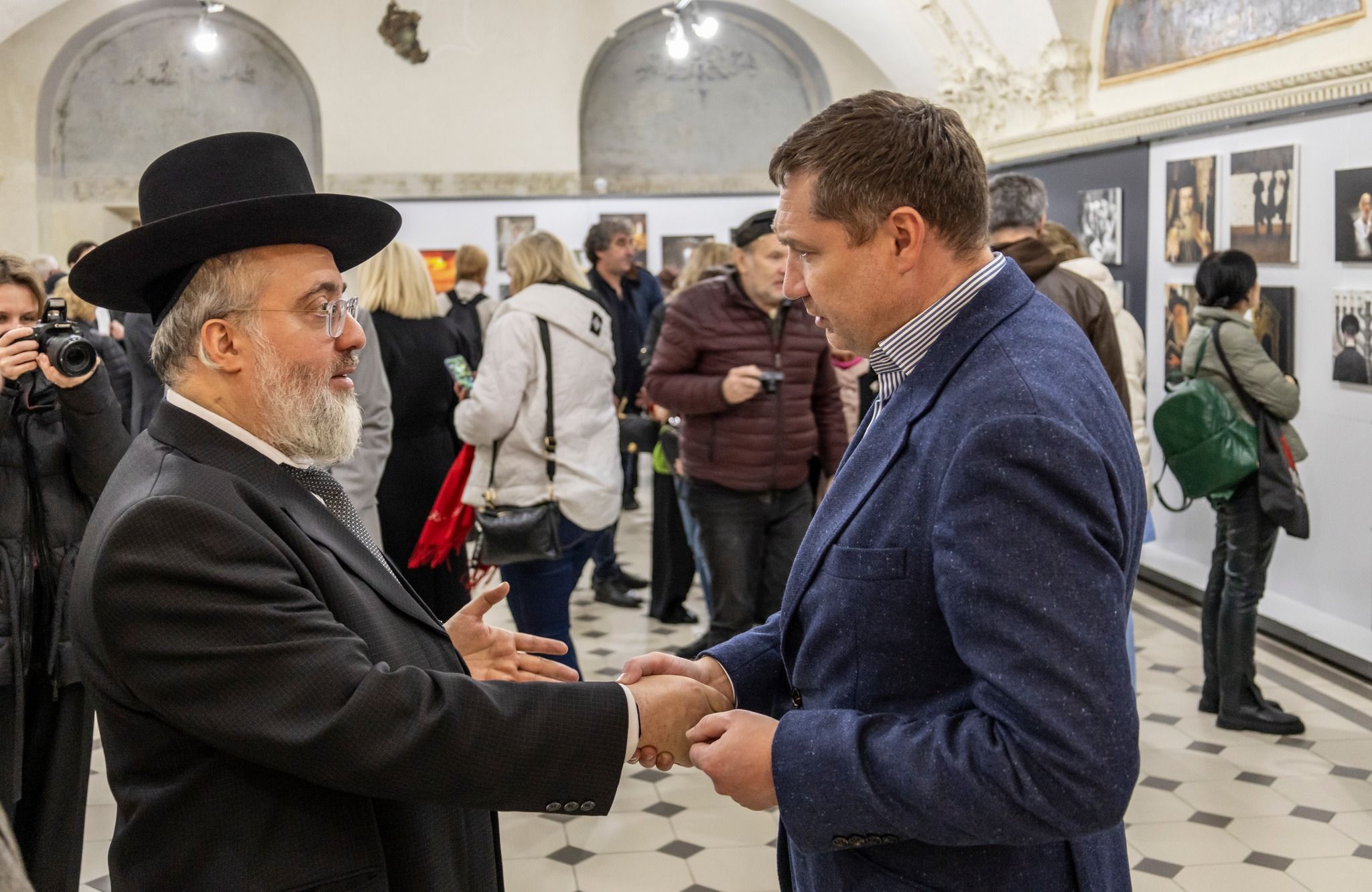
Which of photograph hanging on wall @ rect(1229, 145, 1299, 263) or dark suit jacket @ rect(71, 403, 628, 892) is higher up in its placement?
photograph hanging on wall @ rect(1229, 145, 1299, 263)

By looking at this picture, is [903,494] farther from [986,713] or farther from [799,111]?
[799,111]

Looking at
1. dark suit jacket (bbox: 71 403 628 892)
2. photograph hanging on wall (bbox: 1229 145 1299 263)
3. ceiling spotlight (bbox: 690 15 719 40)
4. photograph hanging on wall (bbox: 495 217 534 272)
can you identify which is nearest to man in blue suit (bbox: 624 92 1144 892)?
dark suit jacket (bbox: 71 403 628 892)

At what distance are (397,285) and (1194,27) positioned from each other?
570 centimetres

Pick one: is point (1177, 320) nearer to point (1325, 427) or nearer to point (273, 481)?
point (1325, 427)

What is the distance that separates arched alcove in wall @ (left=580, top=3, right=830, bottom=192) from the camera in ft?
53.5

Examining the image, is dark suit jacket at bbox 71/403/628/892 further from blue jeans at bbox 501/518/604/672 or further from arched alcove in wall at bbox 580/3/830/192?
arched alcove in wall at bbox 580/3/830/192

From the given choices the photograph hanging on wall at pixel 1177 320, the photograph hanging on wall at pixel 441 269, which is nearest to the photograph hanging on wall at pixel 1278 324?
the photograph hanging on wall at pixel 1177 320

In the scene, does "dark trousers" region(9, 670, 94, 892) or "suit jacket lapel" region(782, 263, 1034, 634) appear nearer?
"suit jacket lapel" region(782, 263, 1034, 634)

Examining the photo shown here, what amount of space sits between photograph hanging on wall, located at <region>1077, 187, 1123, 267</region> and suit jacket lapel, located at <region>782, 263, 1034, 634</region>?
7989 millimetres

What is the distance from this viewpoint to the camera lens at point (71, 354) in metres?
3.47

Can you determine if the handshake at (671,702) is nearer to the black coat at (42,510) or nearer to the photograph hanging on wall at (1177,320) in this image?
the black coat at (42,510)

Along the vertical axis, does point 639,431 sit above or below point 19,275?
below

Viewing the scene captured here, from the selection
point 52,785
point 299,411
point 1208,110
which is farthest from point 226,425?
point 1208,110

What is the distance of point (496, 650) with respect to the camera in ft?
7.73
